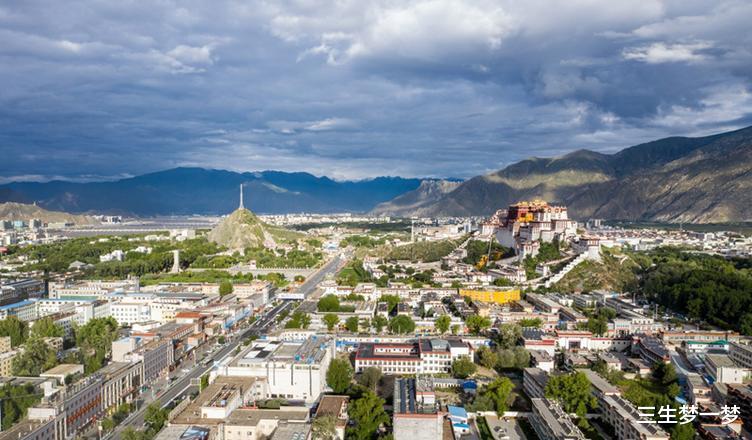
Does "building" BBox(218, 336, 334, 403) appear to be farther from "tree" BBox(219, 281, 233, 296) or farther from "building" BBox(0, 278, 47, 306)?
"building" BBox(0, 278, 47, 306)

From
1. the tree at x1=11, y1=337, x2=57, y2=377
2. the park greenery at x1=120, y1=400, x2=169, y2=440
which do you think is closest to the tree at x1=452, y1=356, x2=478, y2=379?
the park greenery at x1=120, y1=400, x2=169, y2=440

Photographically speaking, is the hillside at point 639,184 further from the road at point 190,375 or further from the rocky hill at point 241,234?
the road at point 190,375

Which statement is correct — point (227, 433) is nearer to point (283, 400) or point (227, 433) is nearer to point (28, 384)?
point (283, 400)

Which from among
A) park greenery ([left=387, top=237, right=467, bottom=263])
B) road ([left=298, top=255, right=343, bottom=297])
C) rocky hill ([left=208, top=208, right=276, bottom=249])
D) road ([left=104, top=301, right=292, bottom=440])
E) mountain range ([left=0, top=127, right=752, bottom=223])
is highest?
mountain range ([left=0, top=127, right=752, bottom=223])

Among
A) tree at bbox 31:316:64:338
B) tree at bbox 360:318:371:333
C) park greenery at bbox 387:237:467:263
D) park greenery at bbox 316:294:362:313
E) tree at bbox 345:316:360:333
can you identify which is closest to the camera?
tree at bbox 31:316:64:338

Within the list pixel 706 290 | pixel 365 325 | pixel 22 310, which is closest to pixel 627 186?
pixel 706 290

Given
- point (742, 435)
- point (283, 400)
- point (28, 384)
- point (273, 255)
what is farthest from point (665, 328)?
point (273, 255)
